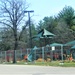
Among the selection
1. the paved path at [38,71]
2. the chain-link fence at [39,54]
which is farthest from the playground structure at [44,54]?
the paved path at [38,71]

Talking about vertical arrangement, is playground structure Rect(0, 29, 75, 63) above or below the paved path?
above

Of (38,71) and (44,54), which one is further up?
(44,54)


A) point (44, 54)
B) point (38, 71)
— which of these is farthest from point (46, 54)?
point (38, 71)

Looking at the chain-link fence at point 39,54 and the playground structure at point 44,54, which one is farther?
the chain-link fence at point 39,54

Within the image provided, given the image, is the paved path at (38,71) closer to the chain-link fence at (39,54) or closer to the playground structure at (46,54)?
the playground structure at (46,54)

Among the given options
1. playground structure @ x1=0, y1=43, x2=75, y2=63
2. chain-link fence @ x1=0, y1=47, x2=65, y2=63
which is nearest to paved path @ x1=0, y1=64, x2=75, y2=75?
playground structure @ x1=0, y1=43, x2=75, y2=63

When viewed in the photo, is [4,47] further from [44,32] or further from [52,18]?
[52,18]

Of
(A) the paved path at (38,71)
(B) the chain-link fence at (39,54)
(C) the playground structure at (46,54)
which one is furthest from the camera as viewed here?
(B) the chain-link fence at (39,54)

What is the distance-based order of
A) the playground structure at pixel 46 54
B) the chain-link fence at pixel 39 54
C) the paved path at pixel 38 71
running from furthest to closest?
the chain-link fence at pixel 39 54, the playground structure at pixel 46 54, the paved path at pixel 38 71

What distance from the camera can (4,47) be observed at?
73438 mm

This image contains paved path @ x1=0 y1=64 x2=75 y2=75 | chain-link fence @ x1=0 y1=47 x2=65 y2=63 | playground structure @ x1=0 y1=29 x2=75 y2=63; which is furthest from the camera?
chain-link fence @ x1=0 y1=47 x2=65 y2=63

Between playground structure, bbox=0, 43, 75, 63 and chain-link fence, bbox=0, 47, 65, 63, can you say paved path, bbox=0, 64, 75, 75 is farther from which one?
chain-link fence, bbox=0, 47, 65, 63

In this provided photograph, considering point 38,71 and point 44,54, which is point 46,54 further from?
point 38,71

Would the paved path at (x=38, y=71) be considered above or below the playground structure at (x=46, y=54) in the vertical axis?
below
